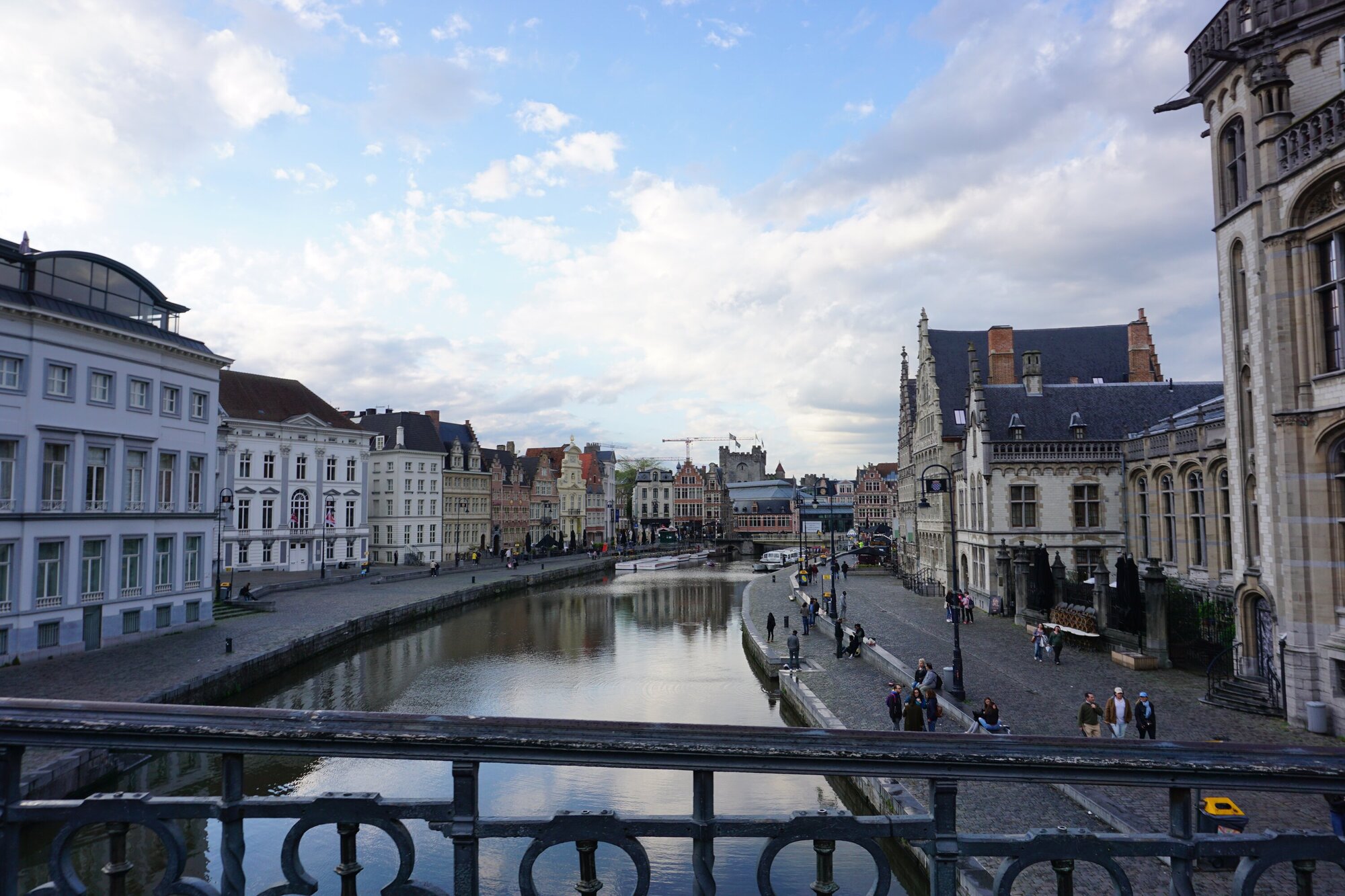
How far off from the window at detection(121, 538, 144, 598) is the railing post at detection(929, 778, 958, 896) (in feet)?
107

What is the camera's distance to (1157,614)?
80.5 ft

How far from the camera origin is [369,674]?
100ft

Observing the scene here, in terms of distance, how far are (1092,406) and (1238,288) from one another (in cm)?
2170

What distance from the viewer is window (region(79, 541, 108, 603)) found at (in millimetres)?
26547

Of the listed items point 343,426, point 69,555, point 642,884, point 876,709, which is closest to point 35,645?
point 69,555

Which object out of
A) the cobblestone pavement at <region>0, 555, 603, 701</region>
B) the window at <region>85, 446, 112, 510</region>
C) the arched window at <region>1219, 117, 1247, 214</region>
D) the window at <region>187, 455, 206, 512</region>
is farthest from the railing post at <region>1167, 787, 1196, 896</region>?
the window at <region>187, 455, 206, 512</region>

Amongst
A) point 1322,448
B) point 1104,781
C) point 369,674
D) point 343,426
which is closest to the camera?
point 1104,781

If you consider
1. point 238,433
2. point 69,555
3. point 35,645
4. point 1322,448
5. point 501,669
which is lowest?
point 501,669

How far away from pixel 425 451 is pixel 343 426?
10818 mm

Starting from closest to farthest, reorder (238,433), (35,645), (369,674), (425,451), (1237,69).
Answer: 1. (1237,69)
2. (35,645)
3. (369,674)
4. (238,433)
5. (425,451)

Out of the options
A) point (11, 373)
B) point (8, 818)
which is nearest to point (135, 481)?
point (11, 373)

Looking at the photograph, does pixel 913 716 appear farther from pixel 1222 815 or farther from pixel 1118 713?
pixel 1222 815

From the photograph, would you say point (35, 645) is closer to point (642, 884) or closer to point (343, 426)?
point (642, 884)

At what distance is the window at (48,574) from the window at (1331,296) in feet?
115
